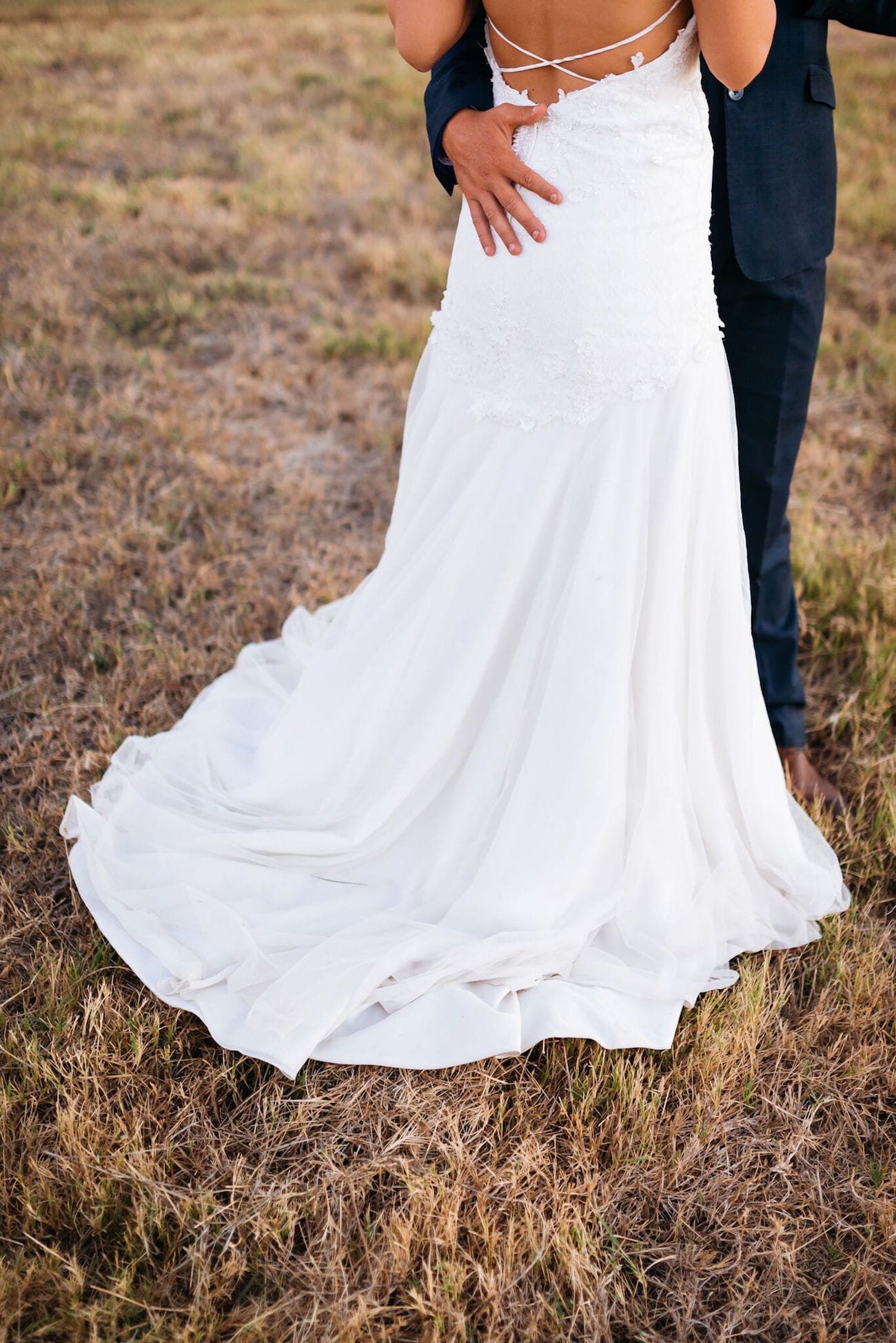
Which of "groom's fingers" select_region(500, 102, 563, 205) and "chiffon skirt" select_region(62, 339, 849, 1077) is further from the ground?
"groom's fingers" select_region(500, 102, 563, 205)

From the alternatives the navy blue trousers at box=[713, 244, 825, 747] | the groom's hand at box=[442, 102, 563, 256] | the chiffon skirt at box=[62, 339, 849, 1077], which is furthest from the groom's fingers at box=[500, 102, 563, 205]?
the navy blue trousers at box=[713, 244, 825, 747]

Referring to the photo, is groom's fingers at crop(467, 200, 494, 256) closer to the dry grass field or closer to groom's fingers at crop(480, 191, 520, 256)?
groom's fingers at crop(480, 191, 520, 256)

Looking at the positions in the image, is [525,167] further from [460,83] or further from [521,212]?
[460,83]

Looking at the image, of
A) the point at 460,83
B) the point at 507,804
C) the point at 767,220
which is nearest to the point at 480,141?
the point at 460,83

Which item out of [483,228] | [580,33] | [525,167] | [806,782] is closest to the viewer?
[580,33]

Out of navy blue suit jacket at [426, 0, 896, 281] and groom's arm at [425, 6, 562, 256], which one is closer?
groom's arm at [425, 6, 562, 256]

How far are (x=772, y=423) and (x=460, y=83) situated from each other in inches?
46.6

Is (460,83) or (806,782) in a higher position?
(460,83)

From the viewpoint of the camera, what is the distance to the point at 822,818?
2713mm

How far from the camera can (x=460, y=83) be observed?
2.04 metres

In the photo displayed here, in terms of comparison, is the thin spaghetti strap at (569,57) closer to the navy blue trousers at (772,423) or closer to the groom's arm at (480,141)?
the groom's arm at (480,141)

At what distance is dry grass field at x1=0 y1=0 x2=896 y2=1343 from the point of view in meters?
1.74

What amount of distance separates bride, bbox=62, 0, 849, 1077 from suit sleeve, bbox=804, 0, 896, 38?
1.80 ft

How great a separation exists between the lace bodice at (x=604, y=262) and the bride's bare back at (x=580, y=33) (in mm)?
23
